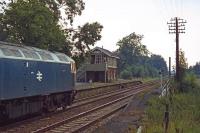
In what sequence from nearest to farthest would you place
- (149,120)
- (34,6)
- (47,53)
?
1. (149,120)
2. (47,53)
3. (34,6)

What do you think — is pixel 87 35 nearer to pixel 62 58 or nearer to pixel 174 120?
pixel 62 58

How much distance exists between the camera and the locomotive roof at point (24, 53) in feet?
63.5

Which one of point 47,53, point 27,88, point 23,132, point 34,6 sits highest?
point 34,6

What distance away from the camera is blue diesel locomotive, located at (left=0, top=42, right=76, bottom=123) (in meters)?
19.4

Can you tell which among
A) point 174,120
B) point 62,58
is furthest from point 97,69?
point 174,120

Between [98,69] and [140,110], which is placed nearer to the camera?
[140,110]

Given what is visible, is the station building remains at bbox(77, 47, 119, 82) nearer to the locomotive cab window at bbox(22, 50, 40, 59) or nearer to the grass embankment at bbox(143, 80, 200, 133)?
the grass embankment at bbox(143, 80, 200, 133)

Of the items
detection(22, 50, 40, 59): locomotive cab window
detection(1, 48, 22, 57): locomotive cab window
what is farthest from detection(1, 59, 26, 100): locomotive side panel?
detection(22, 50, 40, 59): locomotive cab window

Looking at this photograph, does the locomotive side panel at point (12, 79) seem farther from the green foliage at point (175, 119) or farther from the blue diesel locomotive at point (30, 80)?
the green foliage at point (175, 119)

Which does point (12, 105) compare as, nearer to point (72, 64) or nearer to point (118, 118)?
point (118, 118)

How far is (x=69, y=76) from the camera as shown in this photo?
1119 inches

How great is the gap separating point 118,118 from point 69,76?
692cm

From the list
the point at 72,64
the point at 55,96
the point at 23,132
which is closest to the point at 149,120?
the point at 23,132

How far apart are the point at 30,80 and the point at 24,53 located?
1278mm
